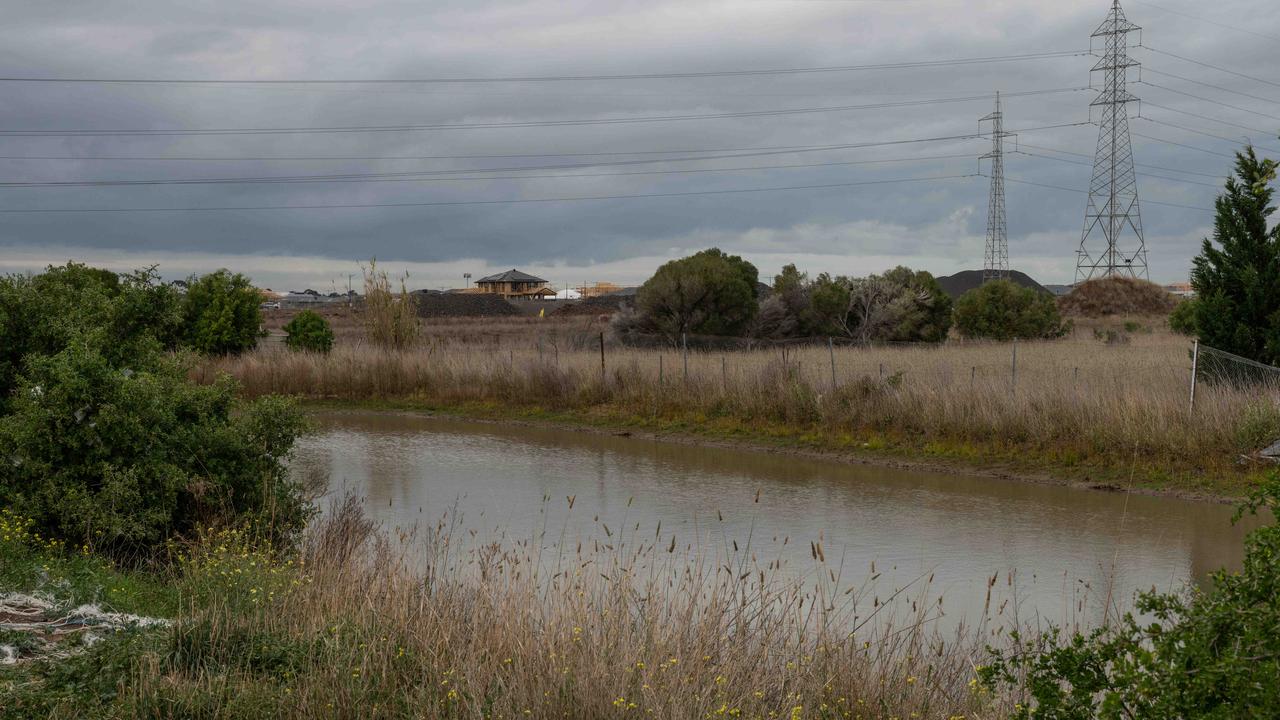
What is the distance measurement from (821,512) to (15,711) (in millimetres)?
9482

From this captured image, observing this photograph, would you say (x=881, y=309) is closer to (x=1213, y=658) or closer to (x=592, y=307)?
(x=592, y=307)

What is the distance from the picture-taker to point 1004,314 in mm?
34344

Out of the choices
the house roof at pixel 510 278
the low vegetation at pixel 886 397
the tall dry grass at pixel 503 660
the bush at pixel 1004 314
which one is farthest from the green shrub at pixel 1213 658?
the house roof at pixel 510 278

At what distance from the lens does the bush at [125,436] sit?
26.3 ft

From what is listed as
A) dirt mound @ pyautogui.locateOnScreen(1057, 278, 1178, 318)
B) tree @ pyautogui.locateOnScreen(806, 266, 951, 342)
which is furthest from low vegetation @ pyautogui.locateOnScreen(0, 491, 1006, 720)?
dirt mound @ pyautogui.locateOnScreen(1057, 278, 1178, 318)

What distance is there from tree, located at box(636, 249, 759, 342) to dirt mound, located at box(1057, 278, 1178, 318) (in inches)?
949

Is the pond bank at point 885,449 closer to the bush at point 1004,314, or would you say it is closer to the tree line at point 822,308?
the tree line at point 822,308

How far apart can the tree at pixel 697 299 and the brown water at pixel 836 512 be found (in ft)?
44.4

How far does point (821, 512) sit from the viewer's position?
41.9 feet

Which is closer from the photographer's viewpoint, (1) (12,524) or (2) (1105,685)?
(2) (1105,685)

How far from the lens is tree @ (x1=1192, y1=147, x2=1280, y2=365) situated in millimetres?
16031

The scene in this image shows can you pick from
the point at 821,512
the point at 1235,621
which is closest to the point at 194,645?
the point at 1235,621

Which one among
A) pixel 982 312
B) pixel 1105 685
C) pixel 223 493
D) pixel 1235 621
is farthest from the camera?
pixel 982 312

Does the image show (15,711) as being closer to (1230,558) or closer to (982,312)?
(1230,558)
